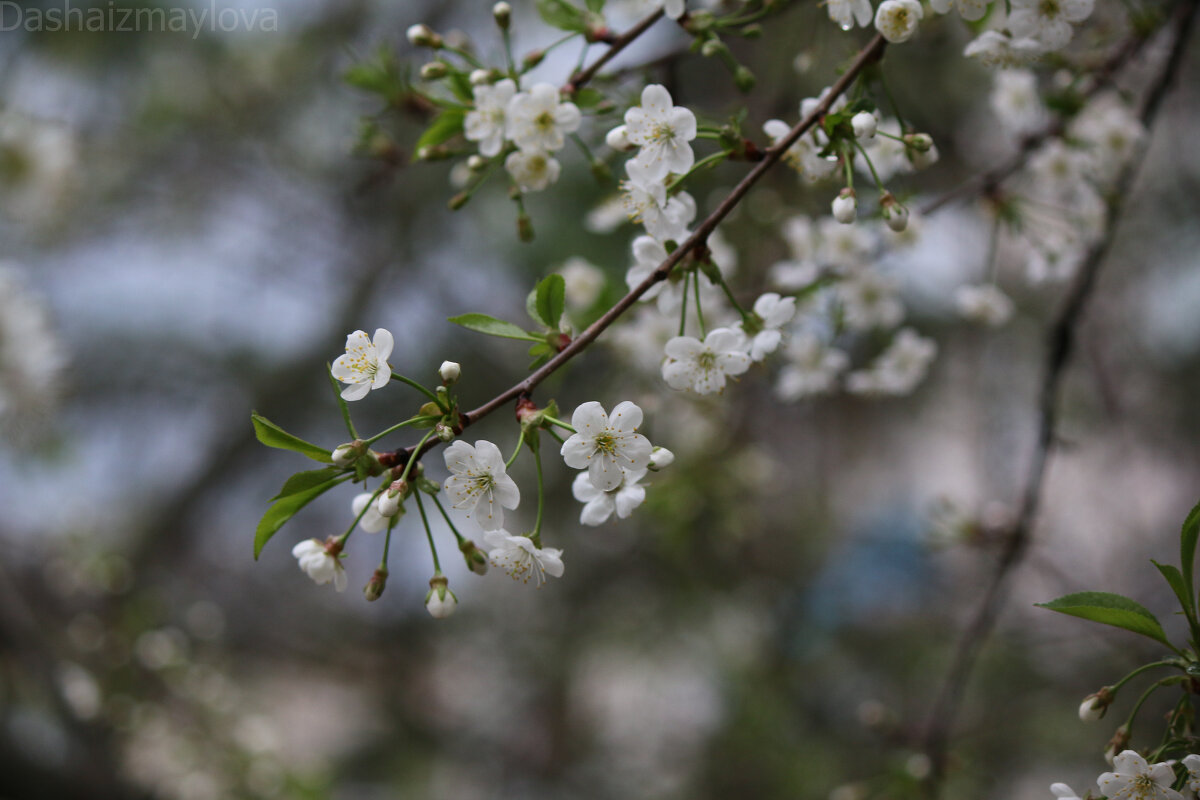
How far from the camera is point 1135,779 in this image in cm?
60

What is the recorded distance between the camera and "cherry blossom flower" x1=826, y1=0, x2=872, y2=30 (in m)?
0.71

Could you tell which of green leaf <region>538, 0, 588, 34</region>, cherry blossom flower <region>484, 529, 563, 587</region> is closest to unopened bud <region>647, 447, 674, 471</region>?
cherry blossom flower <region>484, 529, 563, 587</region>

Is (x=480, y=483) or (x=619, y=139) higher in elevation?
(x=619, y=139)

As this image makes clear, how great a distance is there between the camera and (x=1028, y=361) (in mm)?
2941

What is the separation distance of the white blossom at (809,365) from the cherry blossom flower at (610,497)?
1.74ft

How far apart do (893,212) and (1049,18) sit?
0.92 feet

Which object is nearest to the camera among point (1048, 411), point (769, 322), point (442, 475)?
point (769, 322)

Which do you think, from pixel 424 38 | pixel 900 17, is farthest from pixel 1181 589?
pixel 424 38

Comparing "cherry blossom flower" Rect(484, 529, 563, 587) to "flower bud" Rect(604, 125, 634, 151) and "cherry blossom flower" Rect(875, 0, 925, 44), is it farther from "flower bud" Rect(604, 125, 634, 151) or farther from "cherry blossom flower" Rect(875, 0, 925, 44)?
"cherry blossom flower" Rect(875, 0, 925, 44)

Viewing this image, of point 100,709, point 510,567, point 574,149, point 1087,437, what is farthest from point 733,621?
→ point 510,567

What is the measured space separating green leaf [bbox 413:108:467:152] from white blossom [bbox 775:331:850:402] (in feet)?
1.84

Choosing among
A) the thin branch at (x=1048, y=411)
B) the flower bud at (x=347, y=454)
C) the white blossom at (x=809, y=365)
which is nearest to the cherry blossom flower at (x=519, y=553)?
the flower bud at (x=347, y=454)

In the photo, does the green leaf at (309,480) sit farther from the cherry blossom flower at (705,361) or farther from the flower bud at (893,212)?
the flower bud at (893,212)

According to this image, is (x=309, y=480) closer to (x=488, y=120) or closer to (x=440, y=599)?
(x=440, y=599)
